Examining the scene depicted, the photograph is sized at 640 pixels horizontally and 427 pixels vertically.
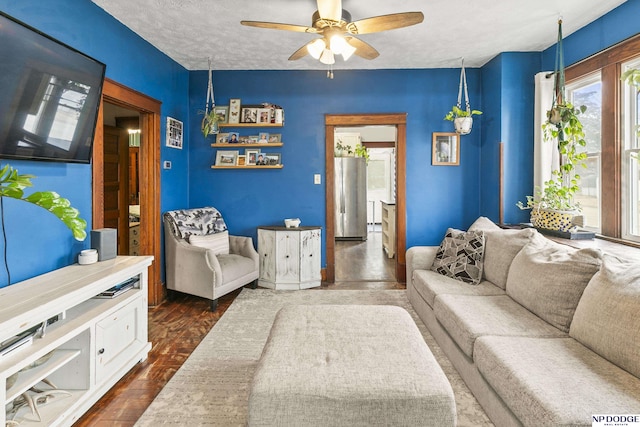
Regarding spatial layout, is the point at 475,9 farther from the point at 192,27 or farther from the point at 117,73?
the point at 117,73

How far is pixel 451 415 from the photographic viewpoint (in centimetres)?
131

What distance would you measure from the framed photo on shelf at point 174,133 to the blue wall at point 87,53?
329 millimetres

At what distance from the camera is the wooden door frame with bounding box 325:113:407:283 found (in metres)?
4.32

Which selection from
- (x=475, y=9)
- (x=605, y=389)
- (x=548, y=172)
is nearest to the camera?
(x=605, y=389)

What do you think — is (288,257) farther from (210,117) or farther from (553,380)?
(553,380)

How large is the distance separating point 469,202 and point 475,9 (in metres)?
2.23


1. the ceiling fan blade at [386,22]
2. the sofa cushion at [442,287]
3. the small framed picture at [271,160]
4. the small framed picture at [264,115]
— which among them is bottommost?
the sofa cushion at [442,287]

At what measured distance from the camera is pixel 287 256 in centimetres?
409

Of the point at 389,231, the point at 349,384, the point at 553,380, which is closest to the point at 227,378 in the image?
the point at 349,384

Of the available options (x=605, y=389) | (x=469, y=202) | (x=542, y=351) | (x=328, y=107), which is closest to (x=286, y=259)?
(x=328, y=107)

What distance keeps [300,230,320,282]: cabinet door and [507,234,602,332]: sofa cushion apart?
7.30ft

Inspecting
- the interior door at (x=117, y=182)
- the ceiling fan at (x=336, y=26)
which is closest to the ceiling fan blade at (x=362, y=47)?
the ceiling fan at (x=336, y=26)

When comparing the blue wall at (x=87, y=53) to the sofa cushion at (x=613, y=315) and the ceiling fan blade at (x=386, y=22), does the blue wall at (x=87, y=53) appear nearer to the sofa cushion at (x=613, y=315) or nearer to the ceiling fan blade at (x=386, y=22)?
the ceiling fan blade at (x=386, y=22)

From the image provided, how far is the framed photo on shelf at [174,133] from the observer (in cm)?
391
